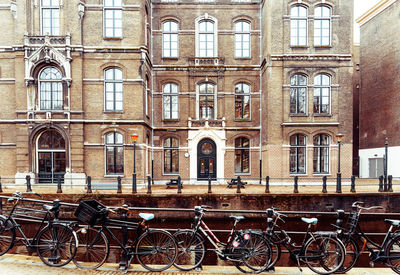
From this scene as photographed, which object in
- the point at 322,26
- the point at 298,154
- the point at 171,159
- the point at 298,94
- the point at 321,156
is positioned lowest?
the point at 171,159

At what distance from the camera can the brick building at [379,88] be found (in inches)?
791

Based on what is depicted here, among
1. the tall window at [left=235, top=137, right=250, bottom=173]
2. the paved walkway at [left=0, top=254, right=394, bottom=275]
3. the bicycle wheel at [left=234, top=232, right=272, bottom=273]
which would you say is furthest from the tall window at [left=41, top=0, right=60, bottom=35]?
the bicycle wheel at [left=234, top=232, right=272, bottom=273]

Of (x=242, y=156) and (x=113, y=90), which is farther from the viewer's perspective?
(x=242, y=156)

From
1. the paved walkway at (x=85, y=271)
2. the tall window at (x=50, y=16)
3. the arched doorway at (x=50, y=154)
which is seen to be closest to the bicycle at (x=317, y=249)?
the paved walkway at (x=85, y=271)

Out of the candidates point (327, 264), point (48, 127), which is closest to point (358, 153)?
point (327, 264)

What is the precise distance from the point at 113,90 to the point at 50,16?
6589 millimetres

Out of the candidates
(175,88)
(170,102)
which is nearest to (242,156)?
(170,102)

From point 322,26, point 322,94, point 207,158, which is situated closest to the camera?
point 322,26

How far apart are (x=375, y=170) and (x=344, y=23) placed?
13571 millimetres

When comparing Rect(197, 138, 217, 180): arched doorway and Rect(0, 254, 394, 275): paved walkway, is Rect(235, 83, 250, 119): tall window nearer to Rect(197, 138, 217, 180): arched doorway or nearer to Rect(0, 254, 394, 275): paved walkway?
Rect(197, 138, 217, 180): arched doorway

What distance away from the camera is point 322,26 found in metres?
17.8

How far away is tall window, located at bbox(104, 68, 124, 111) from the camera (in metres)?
16.7

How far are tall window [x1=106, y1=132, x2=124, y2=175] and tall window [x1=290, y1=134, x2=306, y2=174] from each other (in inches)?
486

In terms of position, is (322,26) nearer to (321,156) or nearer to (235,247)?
(321,156)
